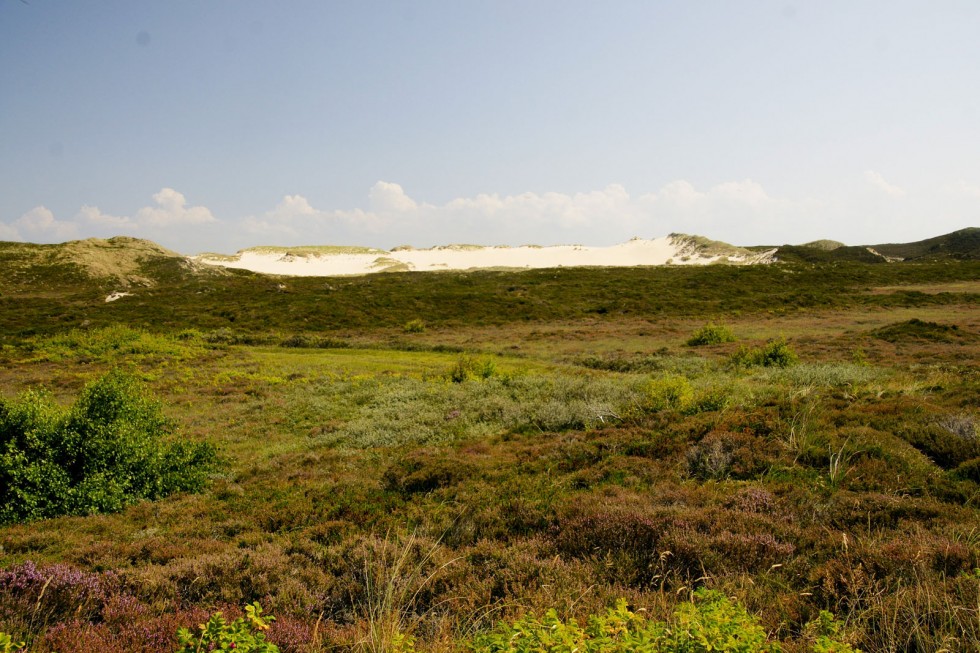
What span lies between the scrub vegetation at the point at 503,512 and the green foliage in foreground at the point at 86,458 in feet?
0.14

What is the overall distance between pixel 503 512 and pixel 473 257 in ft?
412

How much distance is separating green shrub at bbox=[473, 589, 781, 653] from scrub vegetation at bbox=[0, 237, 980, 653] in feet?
0.08

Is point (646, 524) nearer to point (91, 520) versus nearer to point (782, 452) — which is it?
point (782, 452)

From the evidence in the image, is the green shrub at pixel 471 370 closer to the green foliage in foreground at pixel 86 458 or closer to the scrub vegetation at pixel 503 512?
the scrub vegetation at pixel 503 512

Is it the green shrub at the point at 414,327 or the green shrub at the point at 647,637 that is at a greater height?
the green shrub at the point at 647,637

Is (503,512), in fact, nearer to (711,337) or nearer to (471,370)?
(471,370)

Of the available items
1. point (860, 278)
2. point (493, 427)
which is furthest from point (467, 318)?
point (860, 278)

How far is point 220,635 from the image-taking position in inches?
137

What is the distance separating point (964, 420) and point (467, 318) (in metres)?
45.7

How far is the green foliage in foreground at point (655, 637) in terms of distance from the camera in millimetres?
3266

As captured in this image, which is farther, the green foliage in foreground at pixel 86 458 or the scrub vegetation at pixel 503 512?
the green foliage in foreground at pixel 86 458

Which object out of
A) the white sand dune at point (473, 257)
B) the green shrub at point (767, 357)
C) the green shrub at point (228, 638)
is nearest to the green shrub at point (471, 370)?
the green shrub at point (767, 357)

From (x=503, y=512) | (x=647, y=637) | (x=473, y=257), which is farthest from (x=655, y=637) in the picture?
(x=473, y=257)

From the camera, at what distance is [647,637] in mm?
3270
